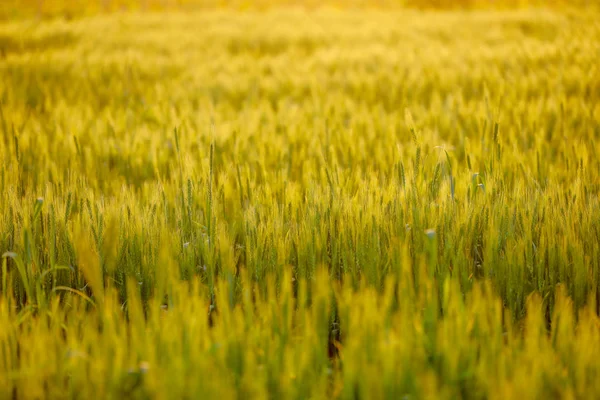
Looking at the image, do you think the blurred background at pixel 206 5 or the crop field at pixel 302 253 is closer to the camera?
the crop field at pixel 302 253

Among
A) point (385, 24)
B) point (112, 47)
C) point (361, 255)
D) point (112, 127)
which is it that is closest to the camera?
point (361, 255)

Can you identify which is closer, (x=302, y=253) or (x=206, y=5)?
(x=302, y=253)

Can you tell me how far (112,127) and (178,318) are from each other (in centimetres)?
181

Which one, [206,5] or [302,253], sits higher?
[206,5]

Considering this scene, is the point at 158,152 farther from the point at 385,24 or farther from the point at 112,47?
the point at 385,24

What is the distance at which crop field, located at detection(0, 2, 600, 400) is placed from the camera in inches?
31.2

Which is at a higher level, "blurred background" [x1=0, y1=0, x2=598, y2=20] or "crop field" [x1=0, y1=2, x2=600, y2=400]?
"blurred background" [x1=0, y1=0, x2=598, y2=20]

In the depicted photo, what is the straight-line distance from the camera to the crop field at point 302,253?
792mm

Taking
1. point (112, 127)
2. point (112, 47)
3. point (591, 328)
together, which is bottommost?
point (591, 328)

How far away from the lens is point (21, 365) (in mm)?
820

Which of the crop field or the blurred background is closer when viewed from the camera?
the crop field

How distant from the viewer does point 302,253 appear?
124 centimetres

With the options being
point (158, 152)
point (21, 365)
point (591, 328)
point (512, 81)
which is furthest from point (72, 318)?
point (512, 81)

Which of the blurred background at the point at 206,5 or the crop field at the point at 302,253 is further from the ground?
the blurred background at the point at 206,5
